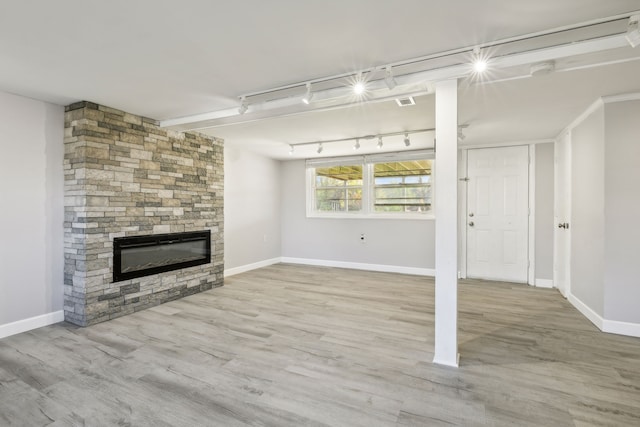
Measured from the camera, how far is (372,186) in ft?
20.5

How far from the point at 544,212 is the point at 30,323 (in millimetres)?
6847

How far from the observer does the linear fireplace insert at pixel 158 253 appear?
3.60m

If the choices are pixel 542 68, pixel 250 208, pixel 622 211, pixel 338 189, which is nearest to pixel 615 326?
pixel 622 211

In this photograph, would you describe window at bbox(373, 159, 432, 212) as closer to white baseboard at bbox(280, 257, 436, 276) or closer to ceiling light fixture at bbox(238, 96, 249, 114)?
white baseboard at bbox(280, 257, 436, 276)

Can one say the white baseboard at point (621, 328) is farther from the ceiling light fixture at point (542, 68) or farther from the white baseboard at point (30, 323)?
the white baseboard at point (30, 323)

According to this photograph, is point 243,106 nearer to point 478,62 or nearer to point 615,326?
point 478,62

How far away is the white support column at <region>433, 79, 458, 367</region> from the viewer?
243 centimetres

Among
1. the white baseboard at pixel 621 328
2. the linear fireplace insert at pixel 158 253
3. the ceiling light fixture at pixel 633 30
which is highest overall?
the ceiling light fixture at pixel 633 30

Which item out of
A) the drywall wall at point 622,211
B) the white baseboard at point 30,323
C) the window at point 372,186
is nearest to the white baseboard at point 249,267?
the window at point 372,186

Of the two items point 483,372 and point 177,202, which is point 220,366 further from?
point 177,202

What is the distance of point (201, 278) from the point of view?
4.59 m

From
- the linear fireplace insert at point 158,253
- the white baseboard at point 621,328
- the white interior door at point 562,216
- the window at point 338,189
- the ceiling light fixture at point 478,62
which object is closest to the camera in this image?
the ceiling light fixture at point 478,62

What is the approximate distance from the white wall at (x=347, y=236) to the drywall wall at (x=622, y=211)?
2681mm

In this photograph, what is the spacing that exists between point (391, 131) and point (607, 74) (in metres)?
2.25
